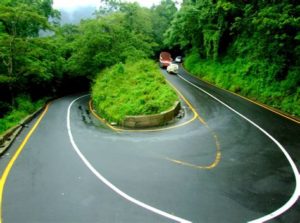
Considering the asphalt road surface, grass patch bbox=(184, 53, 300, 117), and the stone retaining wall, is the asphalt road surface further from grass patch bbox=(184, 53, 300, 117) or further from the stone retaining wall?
grass patch bbox=(184, 53, 300, 117)

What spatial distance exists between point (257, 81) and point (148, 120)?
39.2ft

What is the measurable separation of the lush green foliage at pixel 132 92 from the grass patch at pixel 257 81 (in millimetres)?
6962

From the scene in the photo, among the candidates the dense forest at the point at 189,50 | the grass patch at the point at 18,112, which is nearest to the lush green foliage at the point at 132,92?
the dense forest at the point at 189,50

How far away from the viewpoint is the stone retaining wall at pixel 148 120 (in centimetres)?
1845

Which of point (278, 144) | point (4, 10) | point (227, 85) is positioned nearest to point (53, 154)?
point (278, 144)

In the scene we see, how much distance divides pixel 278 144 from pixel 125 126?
30.6 feet

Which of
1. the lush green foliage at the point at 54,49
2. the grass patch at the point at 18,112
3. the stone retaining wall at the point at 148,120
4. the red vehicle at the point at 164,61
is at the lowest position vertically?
the grass patch at the point at 18,112

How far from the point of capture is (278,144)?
43.9 feet

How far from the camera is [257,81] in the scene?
83.9 ft

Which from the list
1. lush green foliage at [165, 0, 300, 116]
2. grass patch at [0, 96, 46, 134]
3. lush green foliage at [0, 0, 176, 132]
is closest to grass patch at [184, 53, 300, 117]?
lush green foliage at [165, 0, 300, 116]

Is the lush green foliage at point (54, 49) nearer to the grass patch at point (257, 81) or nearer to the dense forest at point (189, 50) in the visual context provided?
the dense forest at point (189, 50)

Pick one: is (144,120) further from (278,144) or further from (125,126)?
(278,144)

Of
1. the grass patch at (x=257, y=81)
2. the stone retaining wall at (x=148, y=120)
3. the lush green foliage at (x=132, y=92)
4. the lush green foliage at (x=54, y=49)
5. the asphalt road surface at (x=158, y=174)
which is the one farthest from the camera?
the lush green foliage at (x=54, y=49)

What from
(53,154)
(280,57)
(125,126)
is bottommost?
(125,126)
